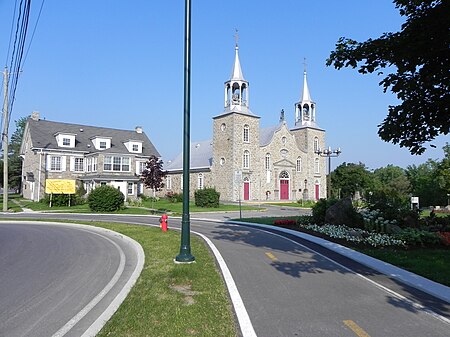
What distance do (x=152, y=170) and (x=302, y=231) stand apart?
2122 centimetres

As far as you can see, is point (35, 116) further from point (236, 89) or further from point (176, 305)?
point (176, 305)

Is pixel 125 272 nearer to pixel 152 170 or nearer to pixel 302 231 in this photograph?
pixel 302 231

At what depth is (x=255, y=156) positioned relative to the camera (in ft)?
170

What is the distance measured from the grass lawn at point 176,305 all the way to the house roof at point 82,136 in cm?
4136

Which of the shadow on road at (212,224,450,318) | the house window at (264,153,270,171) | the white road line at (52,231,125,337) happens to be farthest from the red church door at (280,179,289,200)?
the white road line at (52,231,125,337)

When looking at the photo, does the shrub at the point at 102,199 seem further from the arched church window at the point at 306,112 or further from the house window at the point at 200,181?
the arched church window at the point at 306,112

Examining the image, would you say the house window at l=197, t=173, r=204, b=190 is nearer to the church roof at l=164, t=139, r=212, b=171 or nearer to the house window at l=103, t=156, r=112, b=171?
the church roof at l=164, t=139, r=212, b=171

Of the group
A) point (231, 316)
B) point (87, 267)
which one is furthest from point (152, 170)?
point (231, 316)

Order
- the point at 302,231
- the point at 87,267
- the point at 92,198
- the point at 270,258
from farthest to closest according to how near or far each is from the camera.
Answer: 1. the point at 92,198
2. the point at 302,231
3. the point at 270,258
4. the point at 87,267

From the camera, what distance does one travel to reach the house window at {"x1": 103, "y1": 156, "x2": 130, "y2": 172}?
46.5m

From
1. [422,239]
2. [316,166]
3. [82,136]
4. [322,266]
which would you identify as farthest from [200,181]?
[322,266]

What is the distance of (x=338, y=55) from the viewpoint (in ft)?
27.8

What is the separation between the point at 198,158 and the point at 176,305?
53.6m

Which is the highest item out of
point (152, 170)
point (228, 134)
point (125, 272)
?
point (228, 134)
